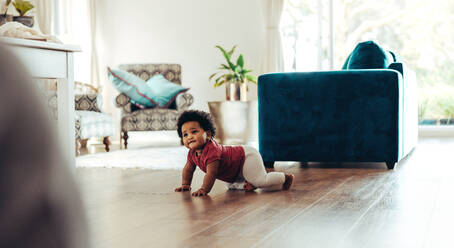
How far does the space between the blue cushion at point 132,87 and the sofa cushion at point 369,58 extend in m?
2.76

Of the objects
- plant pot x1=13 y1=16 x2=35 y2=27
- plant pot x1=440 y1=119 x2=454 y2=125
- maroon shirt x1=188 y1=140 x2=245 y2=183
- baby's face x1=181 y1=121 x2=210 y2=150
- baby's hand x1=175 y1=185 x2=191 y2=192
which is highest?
plant pot x1=13 y1=16 x2=35 y2=27

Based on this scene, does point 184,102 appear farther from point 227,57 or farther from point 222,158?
point 222,158

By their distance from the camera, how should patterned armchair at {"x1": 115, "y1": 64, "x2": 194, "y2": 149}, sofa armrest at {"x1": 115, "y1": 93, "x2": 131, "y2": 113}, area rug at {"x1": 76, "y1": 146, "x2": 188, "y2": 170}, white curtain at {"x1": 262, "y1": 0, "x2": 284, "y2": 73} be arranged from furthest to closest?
white curtain at {"x1": 262, "y1": 0, "x2": 284, "y2": 73}, sofa armrest at {"x1": 115, "y1": 93, "x2": 131, "y2": 113}, patterned armchair at {"x1": 115, "y1": 64, "x2": 194, "y2": 149}, area rug at {"x1": 76, "y1": 146, "x2": 188, "y2": 170}

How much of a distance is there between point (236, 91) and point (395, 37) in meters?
2.24

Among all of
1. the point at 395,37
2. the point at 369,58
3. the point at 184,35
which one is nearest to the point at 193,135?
the point at 369,58

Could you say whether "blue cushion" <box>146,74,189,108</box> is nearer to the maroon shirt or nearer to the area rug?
the area rug

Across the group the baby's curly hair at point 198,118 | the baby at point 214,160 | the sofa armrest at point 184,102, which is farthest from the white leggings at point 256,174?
the sofa armrest at point 184,102

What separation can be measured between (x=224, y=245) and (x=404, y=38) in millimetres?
6021

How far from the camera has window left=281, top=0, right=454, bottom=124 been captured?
6812 mm

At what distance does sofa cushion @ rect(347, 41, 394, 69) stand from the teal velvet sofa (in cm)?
17

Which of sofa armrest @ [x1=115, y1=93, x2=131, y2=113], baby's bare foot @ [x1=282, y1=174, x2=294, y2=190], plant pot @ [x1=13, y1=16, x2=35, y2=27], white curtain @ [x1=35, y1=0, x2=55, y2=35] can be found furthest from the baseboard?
plant pot @ [x1=13, y1=16, x2=35, y2=27]

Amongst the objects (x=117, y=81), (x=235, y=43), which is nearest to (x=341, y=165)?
(x=117, y=81)

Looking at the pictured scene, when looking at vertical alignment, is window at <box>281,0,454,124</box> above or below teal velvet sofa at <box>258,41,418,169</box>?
above

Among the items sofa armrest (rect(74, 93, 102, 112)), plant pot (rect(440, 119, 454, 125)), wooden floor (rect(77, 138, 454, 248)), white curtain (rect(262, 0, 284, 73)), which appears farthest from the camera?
plant pot (rect(440, 119, 454, 125))
